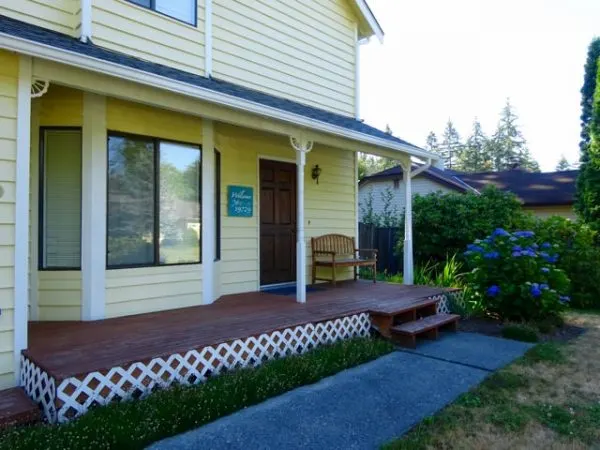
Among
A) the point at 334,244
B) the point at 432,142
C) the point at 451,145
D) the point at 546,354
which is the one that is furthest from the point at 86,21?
the point at 432,142

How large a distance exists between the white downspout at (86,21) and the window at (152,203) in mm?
1123

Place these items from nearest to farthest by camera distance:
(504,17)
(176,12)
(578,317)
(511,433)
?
(511,433), (176,12), (578,317), (504,17)

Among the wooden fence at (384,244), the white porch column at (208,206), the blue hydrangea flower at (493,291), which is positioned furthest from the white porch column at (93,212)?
the wooden fence at (384,244)

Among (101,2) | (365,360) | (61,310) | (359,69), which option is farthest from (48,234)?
(359,69)

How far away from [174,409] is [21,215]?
1984 millimetres

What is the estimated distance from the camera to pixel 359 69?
28.0 feet

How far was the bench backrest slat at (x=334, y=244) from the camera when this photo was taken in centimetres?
762

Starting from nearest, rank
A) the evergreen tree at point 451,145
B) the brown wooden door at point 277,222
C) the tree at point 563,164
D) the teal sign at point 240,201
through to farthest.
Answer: the teal sign at point 240,201
the brown wooden door at point 277,222
the tree at point 563,164
the evergreen tree at point 451,145

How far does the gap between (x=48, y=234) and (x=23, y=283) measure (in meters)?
1.35

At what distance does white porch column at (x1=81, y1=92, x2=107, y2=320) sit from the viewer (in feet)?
15.1

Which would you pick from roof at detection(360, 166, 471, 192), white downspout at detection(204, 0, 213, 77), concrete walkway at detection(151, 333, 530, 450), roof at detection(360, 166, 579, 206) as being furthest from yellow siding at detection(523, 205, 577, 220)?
white downspout at detection(204, 0, 213, 77)

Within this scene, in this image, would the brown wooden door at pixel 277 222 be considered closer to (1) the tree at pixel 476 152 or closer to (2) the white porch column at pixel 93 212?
(2) the white porch column at pixel 93 212

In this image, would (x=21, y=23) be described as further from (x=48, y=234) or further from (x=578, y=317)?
(x=578, y=317)

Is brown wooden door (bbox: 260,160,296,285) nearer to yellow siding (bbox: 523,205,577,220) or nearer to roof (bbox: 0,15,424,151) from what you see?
roof (bbox: 0,15,424,151)
